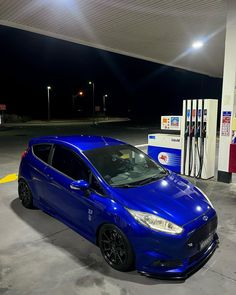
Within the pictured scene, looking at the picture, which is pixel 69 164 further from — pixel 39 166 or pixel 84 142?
pixel 39 166

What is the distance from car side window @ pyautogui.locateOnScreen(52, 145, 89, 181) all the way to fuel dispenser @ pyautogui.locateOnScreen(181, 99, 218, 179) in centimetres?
398

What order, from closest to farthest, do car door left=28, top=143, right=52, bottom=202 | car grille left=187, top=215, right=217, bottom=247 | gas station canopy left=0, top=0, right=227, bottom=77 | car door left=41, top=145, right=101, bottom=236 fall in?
car grille left=187, top=215, right=217, bottom=247, car door left=41, top=145, right=101, bottom=236, car door left=28, top=143, right=52, bottom=202, gas station canopy left=0, top=0, right=227, bottom=77

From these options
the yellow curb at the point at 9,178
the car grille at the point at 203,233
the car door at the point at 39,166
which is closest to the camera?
the car grille at the point at 203,233

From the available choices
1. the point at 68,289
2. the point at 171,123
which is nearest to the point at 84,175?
the point at 68,289

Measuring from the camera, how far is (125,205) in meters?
3.27

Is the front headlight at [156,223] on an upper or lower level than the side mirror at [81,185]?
lower

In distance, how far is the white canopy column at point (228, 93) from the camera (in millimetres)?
6605

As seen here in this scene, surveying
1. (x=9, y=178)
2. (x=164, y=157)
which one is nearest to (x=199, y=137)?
(x=164, y=157)

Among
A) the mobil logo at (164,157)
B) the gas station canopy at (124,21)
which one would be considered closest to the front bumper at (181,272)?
the mobil logo at (164,157)

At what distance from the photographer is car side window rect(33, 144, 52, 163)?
15.5 feet

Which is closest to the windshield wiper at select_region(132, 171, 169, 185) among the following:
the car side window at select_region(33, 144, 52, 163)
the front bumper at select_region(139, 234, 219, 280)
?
the front bumper at select_region(139, 234, 219, 280)

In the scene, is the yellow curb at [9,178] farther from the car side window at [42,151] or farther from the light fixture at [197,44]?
the light fixture at [197,44]

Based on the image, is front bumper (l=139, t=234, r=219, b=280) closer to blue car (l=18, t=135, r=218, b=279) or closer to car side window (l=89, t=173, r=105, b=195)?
blue car (l=18, t=135, r=218, b=279)

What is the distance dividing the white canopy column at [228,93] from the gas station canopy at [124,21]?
40.6 inches
